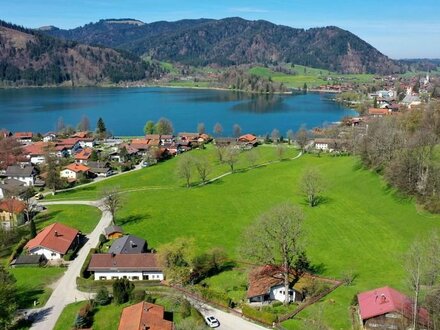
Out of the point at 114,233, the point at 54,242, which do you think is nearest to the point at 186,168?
the point at 114,233

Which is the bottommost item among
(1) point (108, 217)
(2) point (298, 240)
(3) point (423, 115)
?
(1) point (108, 217)

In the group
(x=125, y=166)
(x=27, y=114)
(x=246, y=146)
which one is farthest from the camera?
(x=27, y=114)

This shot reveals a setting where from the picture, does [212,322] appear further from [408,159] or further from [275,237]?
[408,159]

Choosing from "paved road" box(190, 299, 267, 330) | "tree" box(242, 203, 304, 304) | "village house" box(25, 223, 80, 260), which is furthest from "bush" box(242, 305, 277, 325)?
"village house" box(25, 223, 80, 260)

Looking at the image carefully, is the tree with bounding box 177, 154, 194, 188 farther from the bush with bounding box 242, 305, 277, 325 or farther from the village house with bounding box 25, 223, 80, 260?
the bush with bounding box 242, 305, 277, 325

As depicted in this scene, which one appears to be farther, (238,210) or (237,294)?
(238,210)

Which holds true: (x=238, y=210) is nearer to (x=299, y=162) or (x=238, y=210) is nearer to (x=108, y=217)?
(x=108, y=217)

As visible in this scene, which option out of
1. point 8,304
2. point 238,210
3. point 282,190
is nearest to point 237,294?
point 8,304
